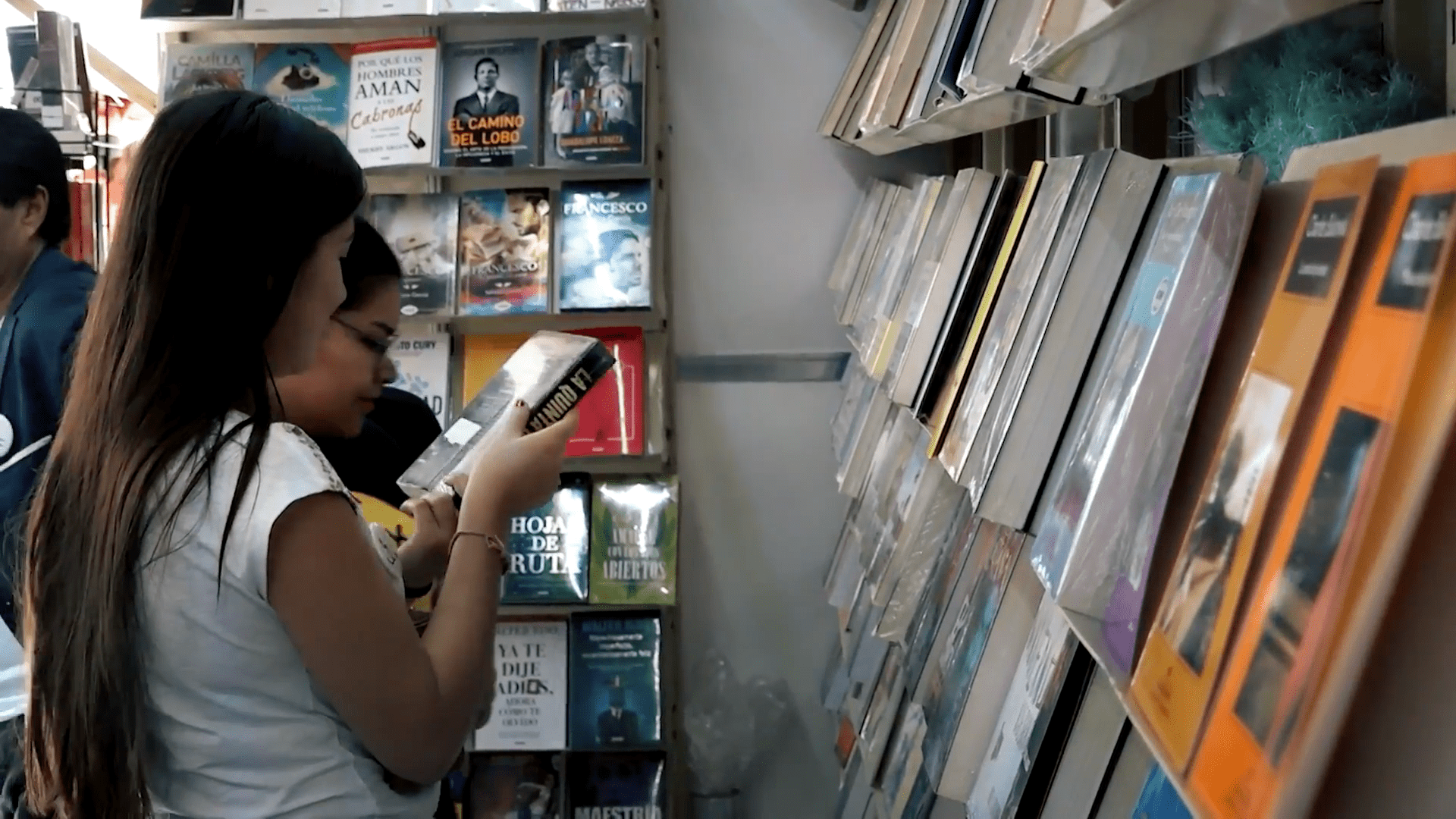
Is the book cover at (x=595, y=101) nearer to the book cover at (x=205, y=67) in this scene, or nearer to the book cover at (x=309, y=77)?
the book cover at (x=309, y=77)

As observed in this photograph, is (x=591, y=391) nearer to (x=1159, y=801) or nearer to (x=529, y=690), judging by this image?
(x=529, y=690)

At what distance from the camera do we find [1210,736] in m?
Answer: 0.58

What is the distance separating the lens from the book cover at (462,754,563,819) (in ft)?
10.6

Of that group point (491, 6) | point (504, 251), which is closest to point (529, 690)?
point (504, 251)

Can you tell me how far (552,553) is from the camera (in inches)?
125

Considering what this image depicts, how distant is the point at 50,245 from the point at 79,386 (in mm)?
1272

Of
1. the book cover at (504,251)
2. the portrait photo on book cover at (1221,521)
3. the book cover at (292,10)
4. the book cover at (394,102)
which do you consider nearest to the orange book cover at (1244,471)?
the portrait photo on book cover at (1221,521)

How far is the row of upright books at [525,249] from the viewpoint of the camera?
3.19 meters

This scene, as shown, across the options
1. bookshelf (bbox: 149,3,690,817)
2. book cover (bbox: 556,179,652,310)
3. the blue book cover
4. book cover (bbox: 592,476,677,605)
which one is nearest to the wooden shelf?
bookshelf (bbox: 149,3,690,817)

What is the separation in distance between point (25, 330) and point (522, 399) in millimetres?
907

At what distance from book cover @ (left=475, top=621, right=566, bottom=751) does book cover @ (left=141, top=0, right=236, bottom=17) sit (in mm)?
1667

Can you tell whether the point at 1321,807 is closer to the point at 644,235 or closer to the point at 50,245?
the point at 50,245

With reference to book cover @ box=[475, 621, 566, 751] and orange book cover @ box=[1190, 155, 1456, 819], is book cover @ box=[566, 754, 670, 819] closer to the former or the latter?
book cover @ box=[475, 621, 566, 751]

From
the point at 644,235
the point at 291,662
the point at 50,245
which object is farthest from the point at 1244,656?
the point at 644,235
